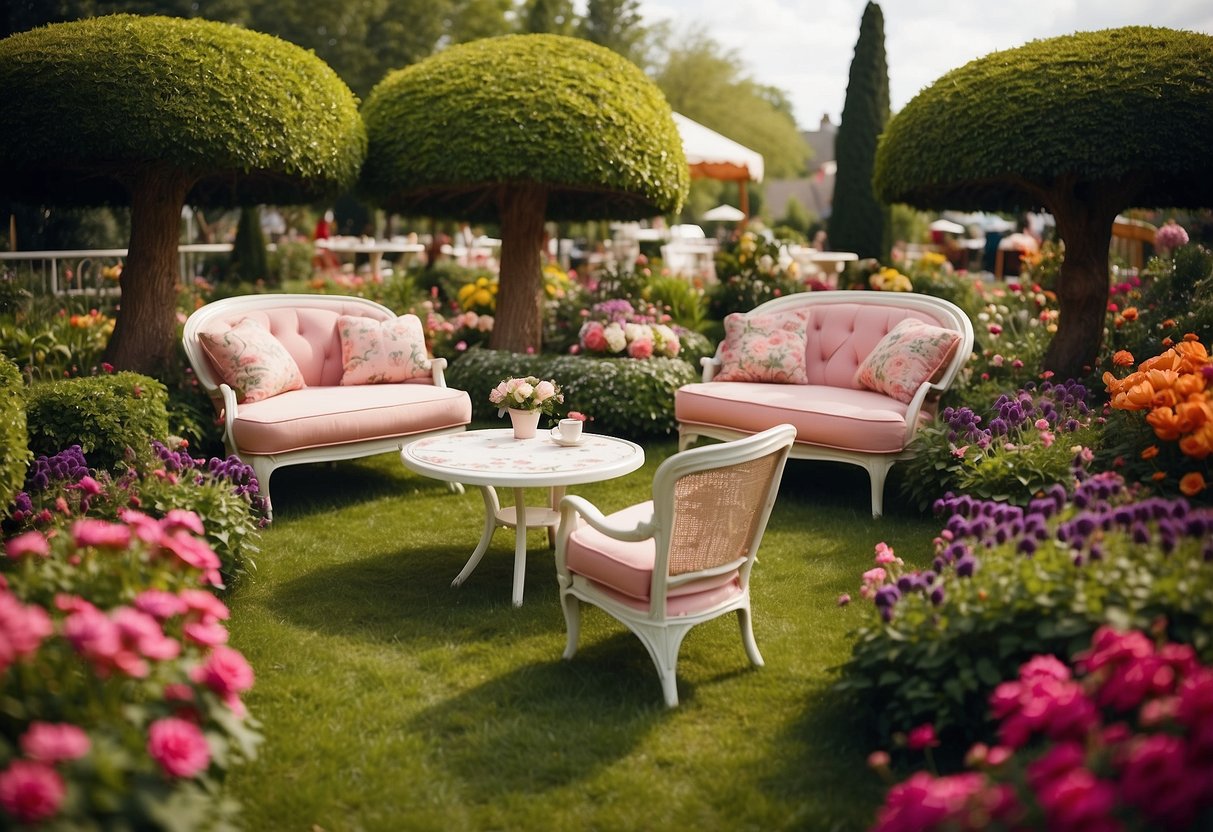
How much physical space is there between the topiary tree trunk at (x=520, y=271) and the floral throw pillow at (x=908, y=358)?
3398mm

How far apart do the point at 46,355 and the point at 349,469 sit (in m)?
2.28

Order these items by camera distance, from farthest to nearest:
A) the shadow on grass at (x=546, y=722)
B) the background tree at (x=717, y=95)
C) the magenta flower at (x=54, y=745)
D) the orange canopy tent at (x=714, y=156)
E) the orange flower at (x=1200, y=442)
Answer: the background tree at (x=717, y=95) < the orange canopy tent at (x=714, y=156) < the orange flower at (x=1200, y=442) < the shadow on grass at (x=546, y=722) < the magenta flower at (x=54, y=745)

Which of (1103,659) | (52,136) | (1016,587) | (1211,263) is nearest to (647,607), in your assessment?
(1016,587)

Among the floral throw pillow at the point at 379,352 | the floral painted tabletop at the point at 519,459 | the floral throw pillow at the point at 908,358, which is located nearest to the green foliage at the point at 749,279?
the floral throw pillow at the point at 908,358

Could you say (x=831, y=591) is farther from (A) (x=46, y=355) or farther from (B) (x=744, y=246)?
(B) (x=744, y=246)

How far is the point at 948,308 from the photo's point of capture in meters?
6.64

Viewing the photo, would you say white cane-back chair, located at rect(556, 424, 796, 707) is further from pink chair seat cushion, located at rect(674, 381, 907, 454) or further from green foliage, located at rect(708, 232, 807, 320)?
green foliage, located at rect(708, 232, 807, 320)

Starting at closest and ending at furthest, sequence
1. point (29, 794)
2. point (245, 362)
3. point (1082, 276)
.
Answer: point (29, 794)
point (245, 362)
point (1082, 276)

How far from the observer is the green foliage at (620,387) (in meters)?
7.58

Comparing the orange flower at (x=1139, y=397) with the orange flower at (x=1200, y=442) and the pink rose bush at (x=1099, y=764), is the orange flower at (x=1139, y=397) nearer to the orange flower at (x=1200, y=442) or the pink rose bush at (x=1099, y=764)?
the orange flower at (x=1200, y=442)

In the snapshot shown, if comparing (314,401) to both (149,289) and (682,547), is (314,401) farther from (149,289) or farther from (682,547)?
(682,547)

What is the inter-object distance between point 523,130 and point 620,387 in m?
2.05

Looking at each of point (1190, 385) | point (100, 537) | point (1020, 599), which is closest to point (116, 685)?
point (100, 537)

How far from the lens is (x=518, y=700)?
11.8 feet
